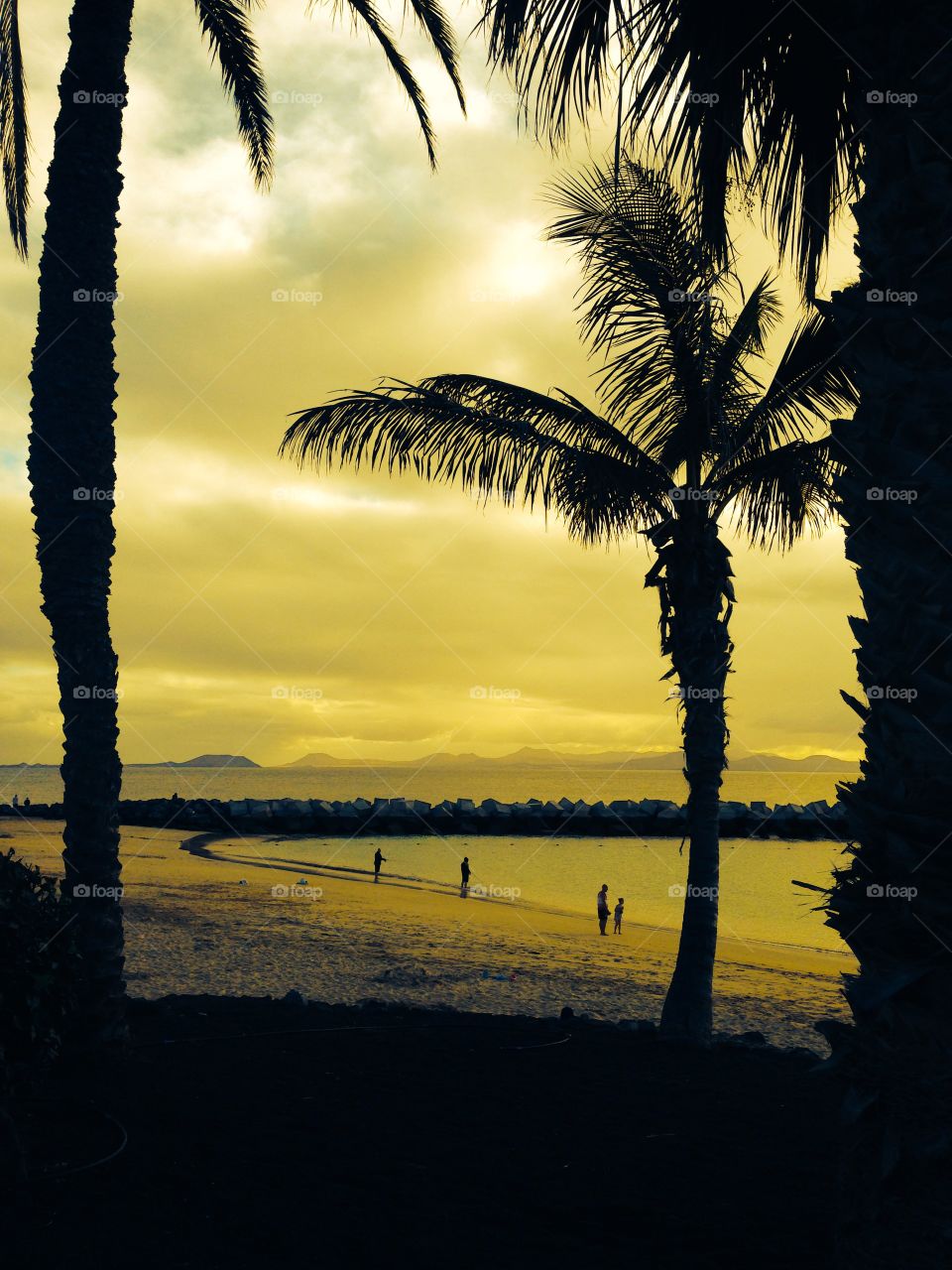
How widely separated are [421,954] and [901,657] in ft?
60.4

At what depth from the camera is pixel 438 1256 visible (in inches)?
187

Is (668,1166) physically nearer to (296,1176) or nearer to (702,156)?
(296,1176)

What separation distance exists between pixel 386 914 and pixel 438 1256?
939 inches

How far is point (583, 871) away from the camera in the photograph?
53500 millimetres

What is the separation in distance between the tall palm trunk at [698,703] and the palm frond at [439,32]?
21.3 ft

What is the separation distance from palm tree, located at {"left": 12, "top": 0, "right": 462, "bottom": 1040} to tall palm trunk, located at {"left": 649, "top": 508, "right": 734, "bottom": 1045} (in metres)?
6.51

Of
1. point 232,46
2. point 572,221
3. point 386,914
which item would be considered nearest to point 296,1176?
point 572,221

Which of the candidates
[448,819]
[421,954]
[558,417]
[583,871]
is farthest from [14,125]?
[448,819]

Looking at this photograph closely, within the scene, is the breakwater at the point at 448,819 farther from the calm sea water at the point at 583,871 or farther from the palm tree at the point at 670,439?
the palm tree at the point at 670,439

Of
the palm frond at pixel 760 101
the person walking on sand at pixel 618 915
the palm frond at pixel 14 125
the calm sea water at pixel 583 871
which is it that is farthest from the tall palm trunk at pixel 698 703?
the person walking on sand at pixel 618 915

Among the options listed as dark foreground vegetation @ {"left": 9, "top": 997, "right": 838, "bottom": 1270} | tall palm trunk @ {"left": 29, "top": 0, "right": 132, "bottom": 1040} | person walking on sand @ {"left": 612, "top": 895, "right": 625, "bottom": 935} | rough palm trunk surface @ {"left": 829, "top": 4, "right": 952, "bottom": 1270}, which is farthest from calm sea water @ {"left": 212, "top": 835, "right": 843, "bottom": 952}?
rough palm trunk surface @ {"left": 829, "top": 4, "right": 952, "bottom": 1270}

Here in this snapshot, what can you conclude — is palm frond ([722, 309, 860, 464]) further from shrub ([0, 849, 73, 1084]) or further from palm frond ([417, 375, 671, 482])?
shrub ([0, 849, 73, 1084])

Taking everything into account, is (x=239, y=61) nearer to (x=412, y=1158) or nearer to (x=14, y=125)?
(x=14, y=125)

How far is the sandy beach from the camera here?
16.6 metres
